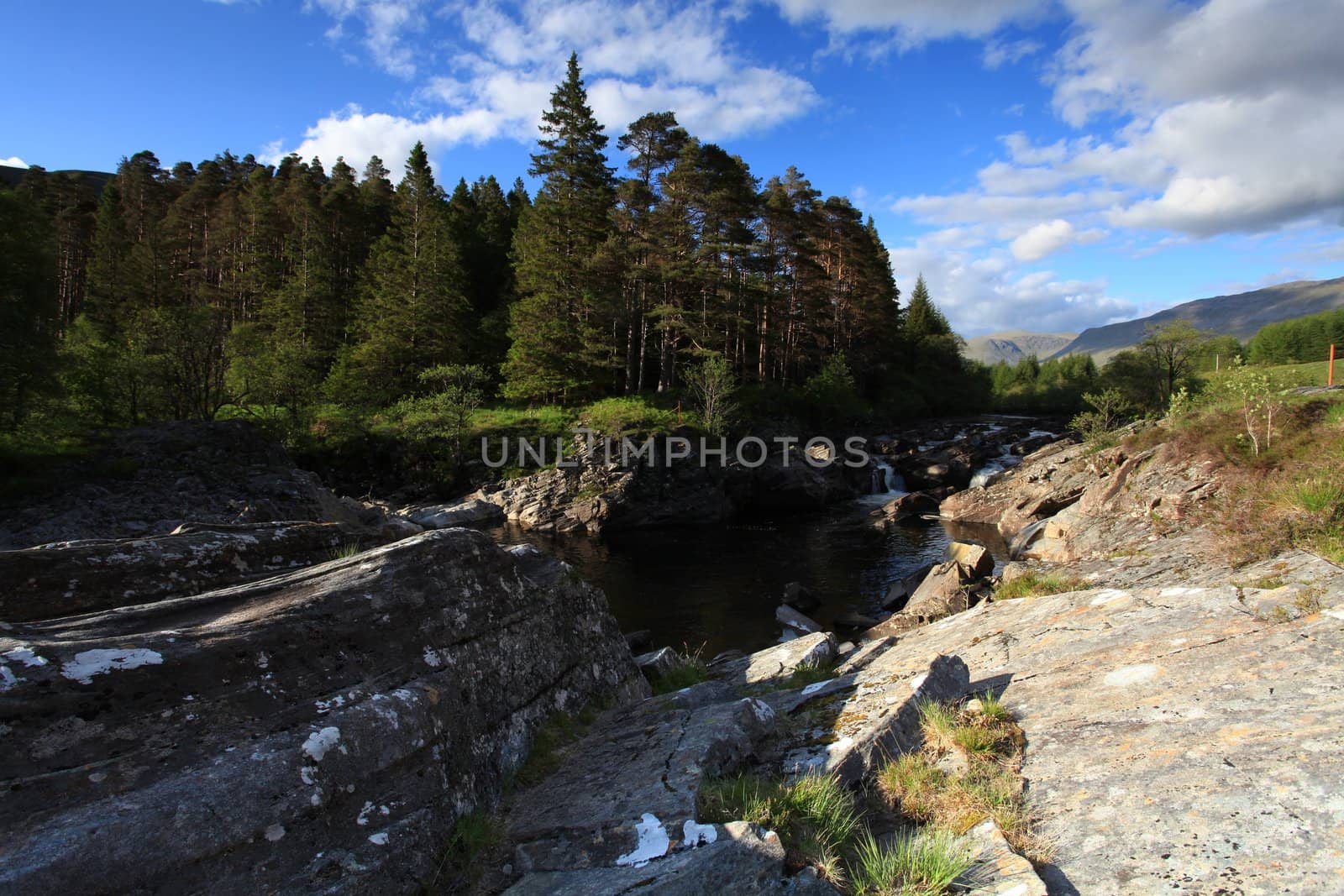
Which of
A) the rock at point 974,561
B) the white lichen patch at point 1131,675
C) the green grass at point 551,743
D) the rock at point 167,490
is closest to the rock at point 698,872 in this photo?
the green grass at point 551,743

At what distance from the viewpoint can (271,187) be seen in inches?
2264

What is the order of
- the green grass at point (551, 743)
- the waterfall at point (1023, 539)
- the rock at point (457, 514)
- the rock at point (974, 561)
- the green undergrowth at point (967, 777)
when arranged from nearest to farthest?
the green undergrowth at point (967, 777)
the green grass at point (551, 743)
the rock at point (974, 561)
the waterfall at point (1023, 539)
the rock at point (457, 514)

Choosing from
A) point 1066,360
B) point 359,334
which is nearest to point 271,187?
point 359,334

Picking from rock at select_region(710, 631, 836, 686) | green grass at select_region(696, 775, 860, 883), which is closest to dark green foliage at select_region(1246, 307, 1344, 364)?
rock at select_region(710, 631, 836, 686)

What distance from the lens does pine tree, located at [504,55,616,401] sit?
43.7 meters

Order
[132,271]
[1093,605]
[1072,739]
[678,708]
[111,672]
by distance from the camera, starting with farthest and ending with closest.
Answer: [132,271]
[1093,605]
[678,708]
[1072,739]
[111,672]

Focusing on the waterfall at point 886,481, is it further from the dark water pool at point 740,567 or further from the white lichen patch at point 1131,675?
the white lichen patch at point 1131,675

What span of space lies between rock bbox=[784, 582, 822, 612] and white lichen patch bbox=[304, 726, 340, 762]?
17231mm

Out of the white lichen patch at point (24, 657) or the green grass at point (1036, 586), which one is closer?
the white lichen patch at point (24, 657)

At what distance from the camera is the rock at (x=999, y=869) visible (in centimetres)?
304

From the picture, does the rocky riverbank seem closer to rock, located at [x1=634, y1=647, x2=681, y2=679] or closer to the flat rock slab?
→ the flat rock slab

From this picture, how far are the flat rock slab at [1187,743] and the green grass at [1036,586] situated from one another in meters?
2.90

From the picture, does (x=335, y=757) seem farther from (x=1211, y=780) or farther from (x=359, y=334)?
(x=359, y=334)

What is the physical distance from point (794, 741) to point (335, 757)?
11.4 feet
